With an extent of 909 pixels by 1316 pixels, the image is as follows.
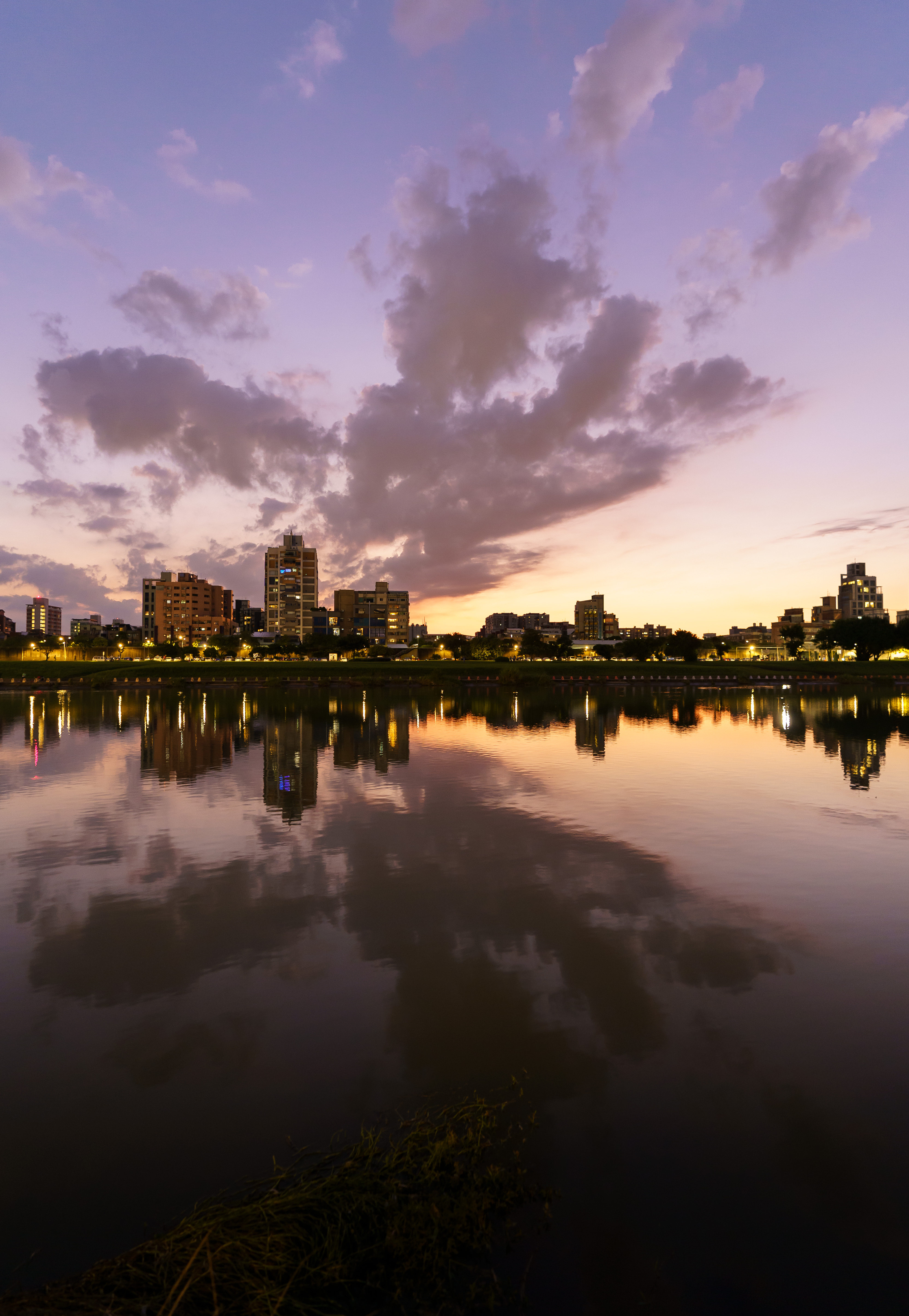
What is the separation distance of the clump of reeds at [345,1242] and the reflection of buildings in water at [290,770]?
14.1m

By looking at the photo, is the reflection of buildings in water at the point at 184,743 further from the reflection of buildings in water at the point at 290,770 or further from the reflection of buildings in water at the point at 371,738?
the reflection of buildings in water at the point at 371,738

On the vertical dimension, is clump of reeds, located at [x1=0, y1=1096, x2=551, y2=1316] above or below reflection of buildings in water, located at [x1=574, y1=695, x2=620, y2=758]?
above

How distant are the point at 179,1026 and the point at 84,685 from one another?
337 ft

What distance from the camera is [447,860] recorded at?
1591 cm

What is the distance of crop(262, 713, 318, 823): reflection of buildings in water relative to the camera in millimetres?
21953

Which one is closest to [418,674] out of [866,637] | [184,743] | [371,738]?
[371,738]

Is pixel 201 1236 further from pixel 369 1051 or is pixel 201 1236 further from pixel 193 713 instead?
pixel 193 713

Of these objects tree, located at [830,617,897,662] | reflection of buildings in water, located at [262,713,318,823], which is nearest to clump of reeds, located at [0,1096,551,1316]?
reflection of buildings in water, located at [262,713,318,823]

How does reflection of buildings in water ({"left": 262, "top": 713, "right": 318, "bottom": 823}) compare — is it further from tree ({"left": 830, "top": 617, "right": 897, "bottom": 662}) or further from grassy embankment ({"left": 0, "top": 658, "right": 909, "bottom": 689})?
tree ({"left": 830, "top": 617, "right": 897, "bottom": 662})

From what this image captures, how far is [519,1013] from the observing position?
9039mm

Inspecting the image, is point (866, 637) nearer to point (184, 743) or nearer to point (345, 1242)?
point (184, 743)

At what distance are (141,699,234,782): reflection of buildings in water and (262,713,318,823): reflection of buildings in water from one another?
2.43m

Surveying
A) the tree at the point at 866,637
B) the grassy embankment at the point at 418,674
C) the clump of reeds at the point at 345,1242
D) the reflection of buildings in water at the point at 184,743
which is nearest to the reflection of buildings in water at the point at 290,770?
the reflection of buildings in water at the point at 184,743

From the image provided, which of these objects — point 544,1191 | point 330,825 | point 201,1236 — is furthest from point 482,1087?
point 330,825
